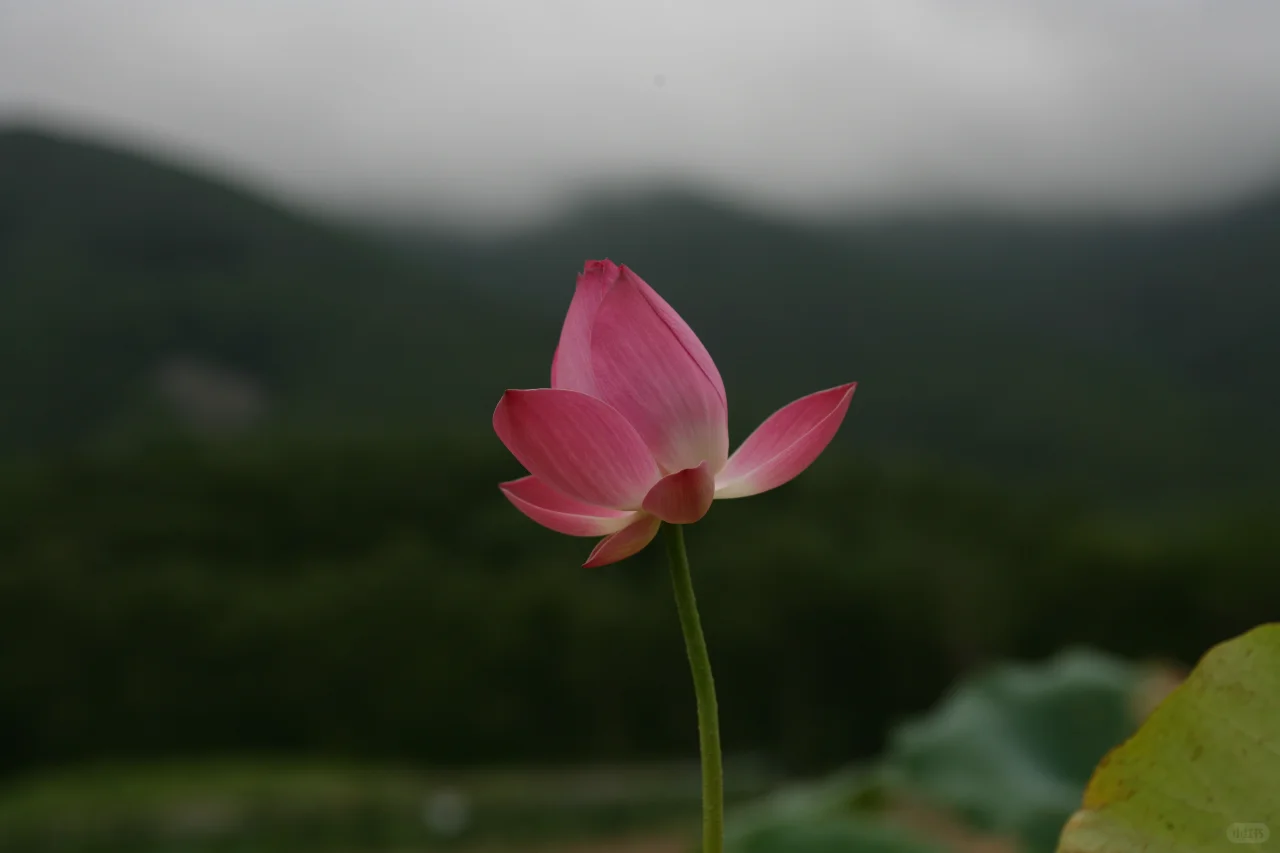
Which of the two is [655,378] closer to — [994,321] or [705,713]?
[705,713]

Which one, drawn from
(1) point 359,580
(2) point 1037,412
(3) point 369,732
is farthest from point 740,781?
(2) point 1037,412

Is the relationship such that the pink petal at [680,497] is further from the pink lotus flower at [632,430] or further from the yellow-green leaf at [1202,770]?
the yellow-green leaf at [1202,770]

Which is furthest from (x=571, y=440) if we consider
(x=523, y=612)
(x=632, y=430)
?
(x=523, y=612)

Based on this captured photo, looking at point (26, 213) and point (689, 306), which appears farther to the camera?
point (689, 306)

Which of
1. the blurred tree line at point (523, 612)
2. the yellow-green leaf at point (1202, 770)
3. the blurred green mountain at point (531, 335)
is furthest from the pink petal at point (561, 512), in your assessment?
the blurred green mountain at point (531, 335)

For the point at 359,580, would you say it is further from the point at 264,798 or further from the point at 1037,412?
the point at 1037,412

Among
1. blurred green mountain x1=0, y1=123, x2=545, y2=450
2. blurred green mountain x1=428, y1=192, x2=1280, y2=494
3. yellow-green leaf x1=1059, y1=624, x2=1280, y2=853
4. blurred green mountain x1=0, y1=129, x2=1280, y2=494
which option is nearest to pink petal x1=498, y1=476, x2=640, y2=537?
yellow-green leaf x1=1059, y1=624, x2=1280, y2=853
